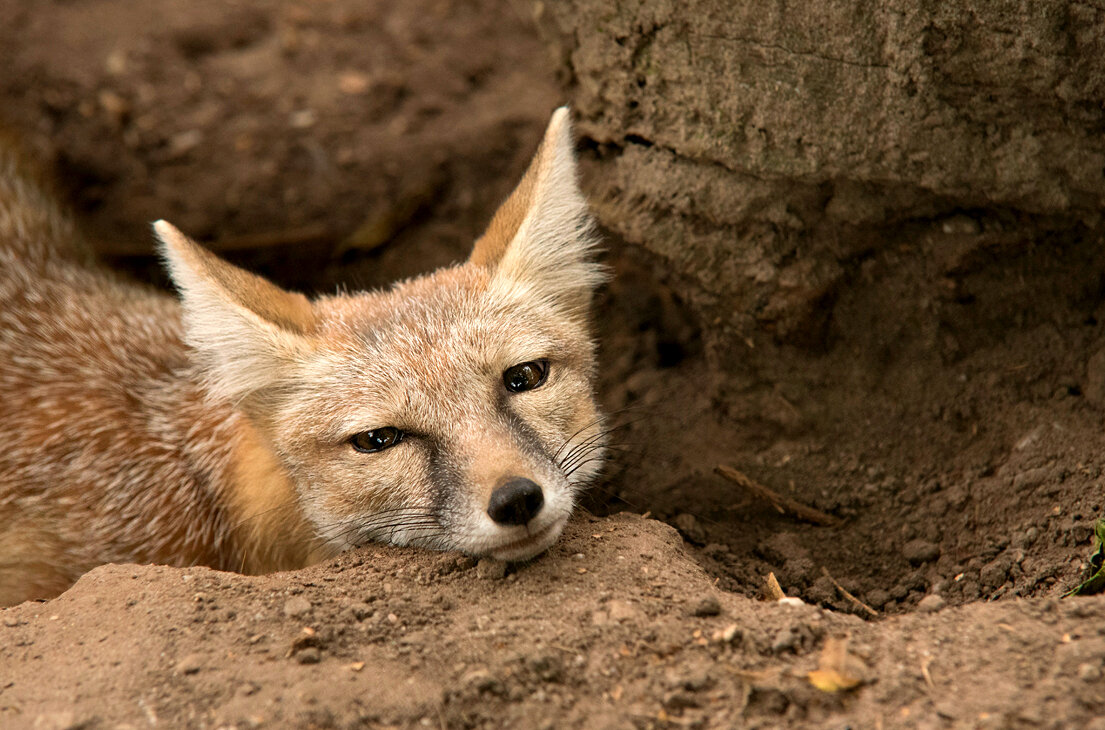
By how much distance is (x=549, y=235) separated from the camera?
4555mm

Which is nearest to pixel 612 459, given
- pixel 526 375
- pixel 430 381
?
pixel 526 375

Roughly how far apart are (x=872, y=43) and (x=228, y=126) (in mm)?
5683

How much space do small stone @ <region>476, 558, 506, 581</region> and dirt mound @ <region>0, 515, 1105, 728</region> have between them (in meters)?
0.01

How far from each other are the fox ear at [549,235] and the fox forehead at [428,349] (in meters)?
0.15

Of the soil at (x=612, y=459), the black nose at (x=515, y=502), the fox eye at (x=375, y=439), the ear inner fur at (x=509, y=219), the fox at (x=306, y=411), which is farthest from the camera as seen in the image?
the ear inner fur at (x=509, y=219)

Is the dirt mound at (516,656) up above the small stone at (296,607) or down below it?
below

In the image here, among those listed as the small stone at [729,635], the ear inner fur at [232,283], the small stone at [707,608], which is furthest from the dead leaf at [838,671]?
the ear inner fur at [232,283]

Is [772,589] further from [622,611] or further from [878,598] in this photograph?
[622,611]

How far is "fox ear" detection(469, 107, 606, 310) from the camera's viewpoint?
4.35m

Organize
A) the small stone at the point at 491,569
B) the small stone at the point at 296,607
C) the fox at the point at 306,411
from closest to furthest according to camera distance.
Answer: the small stone at the point at 296,607 → the small stone at the point at 491,569 → the fox at the point at 306,411

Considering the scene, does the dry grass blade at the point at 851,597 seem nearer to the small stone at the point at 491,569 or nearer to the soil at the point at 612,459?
the soil at the point at 612,459

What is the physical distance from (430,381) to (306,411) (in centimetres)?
62

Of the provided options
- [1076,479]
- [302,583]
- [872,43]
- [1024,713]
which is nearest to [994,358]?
[1076,479]

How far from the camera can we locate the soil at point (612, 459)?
2.81 meters
